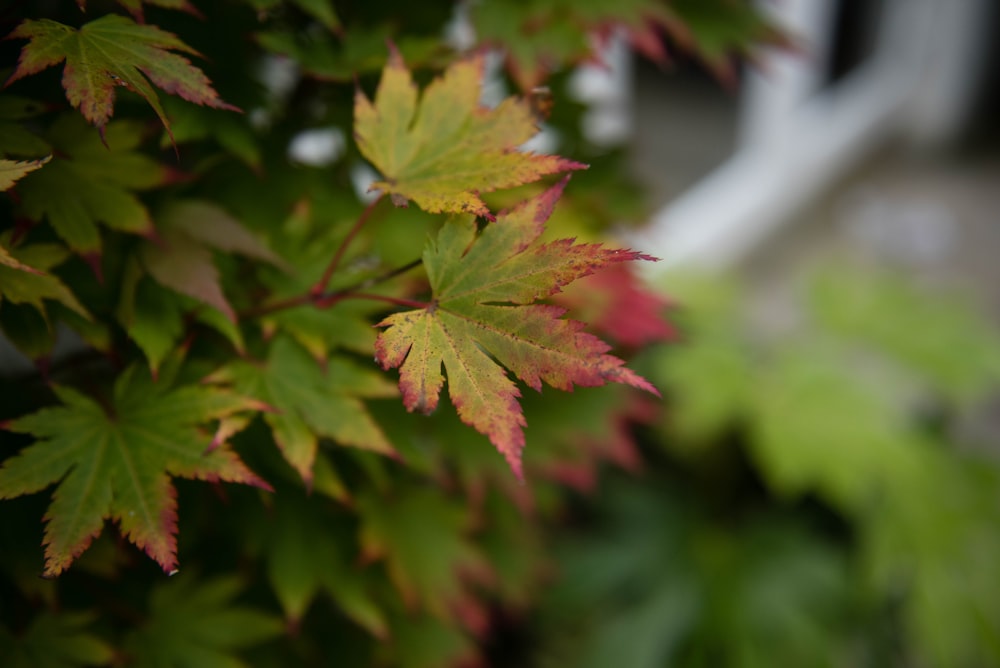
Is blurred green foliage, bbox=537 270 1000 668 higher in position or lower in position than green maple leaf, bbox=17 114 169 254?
lower

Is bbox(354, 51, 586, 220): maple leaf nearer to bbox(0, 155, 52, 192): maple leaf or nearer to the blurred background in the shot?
bbox(0, 155, 52, 192): maple leaf

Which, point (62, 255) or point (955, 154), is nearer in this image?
point (62, 255)

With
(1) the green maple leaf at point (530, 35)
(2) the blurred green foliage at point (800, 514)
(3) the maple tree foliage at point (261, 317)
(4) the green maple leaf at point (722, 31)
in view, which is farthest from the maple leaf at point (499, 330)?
(2) the blurred green foliage at point (800, 514)

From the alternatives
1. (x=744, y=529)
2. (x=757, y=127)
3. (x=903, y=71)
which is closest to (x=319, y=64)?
(x=744, y=529)

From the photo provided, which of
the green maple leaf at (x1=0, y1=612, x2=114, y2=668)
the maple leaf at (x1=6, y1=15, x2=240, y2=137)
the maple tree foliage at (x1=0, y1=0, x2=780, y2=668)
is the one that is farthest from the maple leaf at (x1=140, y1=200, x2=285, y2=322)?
the green maple leaf at (x1=0, y1=612, x2=114, y2=668)

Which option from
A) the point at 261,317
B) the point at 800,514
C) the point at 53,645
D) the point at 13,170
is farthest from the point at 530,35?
A: the point at 800,514

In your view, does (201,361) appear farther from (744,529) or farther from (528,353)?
(744,529)
